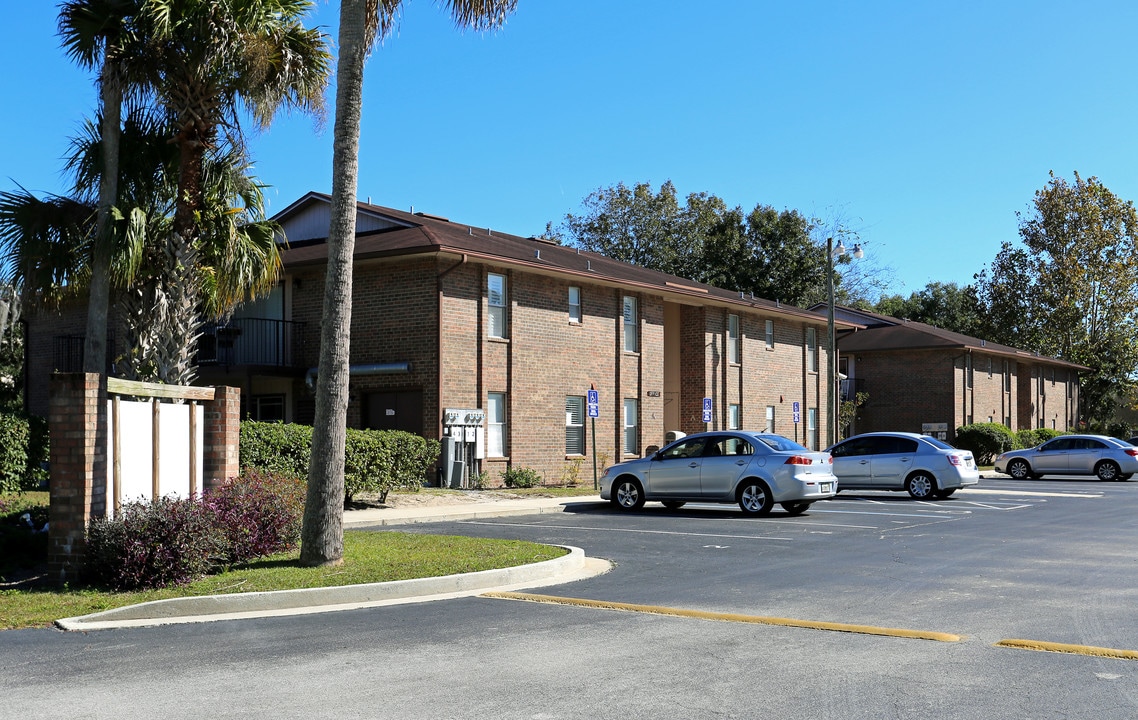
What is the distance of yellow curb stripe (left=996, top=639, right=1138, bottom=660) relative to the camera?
24.3ft

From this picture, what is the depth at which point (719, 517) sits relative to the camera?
1888cm

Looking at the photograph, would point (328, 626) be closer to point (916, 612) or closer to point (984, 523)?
point (916, 612)

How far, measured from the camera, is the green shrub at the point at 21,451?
54.1 feet

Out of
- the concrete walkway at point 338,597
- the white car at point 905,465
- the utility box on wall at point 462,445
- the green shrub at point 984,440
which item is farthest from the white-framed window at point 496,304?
the green shrub at point 984,440

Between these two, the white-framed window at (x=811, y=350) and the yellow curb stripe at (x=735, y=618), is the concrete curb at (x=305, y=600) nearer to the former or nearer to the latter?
the yellow curb stripe at (x=735, y=618)

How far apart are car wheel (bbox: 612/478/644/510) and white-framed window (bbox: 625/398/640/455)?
10.6m

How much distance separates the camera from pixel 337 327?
11648mm

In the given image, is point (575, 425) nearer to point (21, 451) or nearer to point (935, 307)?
point (21, 451)

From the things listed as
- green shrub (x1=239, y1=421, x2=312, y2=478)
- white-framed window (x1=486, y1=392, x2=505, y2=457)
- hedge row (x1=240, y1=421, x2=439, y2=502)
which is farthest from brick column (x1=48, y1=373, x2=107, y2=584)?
white-framed window (x1=486, y1=392, x2=505, y2=457)

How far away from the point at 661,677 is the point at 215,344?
914 inches

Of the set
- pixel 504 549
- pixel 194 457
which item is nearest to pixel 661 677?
pixel 504 549

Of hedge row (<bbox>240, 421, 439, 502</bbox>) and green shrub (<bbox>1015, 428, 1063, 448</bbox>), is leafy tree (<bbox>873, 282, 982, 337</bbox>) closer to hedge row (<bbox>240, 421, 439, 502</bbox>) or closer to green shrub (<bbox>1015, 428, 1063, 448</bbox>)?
green shrub (<bbox>1015, 428, 1063, 448</bbox>)

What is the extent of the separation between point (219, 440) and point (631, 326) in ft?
64.8

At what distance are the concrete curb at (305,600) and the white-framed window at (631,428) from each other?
19733 millimetres
